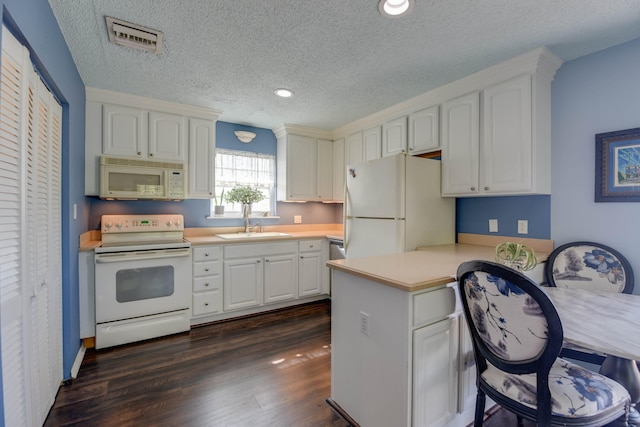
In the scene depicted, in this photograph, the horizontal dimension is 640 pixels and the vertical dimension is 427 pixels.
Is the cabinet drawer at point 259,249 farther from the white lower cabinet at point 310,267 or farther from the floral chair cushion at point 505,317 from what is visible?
the floral chair cushion at point 505,317

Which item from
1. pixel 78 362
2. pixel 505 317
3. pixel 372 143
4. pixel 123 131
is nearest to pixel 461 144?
pixel 372 143

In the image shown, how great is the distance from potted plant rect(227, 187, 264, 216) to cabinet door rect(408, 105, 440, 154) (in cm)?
193

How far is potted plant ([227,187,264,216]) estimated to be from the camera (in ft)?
Answer: 12.0

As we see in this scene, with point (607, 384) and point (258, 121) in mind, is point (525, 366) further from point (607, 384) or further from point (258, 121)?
point (258, 121)

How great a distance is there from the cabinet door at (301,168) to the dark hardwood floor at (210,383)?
70.9 inches

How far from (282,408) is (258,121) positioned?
312 cm

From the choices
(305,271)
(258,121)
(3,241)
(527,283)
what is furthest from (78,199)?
(527,283)

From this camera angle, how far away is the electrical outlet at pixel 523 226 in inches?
95.0

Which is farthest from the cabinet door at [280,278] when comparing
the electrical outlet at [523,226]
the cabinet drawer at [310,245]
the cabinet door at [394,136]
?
the electrical outlet at [523,226]

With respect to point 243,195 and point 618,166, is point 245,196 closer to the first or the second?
point 243,195

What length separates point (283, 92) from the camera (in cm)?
281

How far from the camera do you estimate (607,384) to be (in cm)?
121

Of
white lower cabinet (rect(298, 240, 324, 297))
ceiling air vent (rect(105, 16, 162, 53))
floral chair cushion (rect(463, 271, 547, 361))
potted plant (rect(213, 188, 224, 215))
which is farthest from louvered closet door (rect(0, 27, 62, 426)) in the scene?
white lower cabinet (rect(298, 240, 324, 297))

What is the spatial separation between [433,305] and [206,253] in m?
2.39
